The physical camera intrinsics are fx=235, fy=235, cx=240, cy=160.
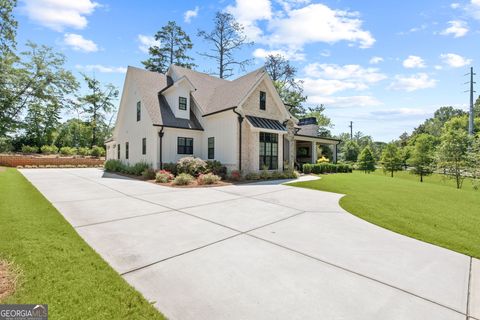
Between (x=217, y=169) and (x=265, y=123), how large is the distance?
4835 mm

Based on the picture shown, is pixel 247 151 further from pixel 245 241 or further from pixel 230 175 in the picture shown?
pixel 245 241

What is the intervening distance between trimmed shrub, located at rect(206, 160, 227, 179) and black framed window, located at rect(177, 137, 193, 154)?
9.44 ft

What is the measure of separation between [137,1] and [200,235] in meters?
11.5

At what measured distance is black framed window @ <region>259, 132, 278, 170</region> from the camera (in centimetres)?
1708

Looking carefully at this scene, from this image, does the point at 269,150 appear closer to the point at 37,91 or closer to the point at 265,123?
the point at 265,123

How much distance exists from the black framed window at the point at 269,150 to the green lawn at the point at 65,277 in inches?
522

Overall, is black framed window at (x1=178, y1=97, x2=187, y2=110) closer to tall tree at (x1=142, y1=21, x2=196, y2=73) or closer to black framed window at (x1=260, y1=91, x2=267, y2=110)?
black framed window at (x1=260, y1=91, x2=267, y2=110)

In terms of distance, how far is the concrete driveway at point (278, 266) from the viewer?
265 cm

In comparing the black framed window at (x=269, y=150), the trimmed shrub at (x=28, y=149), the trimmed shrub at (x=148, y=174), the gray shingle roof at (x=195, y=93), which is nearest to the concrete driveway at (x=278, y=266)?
the trimmed shrub at (x=148, y=174)

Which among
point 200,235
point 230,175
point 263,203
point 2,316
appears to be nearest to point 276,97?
point 230,175

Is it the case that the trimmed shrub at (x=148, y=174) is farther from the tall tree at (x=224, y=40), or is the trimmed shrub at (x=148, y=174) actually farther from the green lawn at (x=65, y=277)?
the tall tree at (x=224, y=40)

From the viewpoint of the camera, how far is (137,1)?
35.9 feet

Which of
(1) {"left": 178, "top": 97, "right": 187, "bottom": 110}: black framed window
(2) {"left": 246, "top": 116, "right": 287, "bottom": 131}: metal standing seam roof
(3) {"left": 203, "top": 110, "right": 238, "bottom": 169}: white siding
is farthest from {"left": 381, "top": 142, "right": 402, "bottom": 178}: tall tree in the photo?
(1) {"left": 178, "top": 97, "right": 187, "bottom": 110}: black framed window

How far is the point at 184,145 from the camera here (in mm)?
17703
